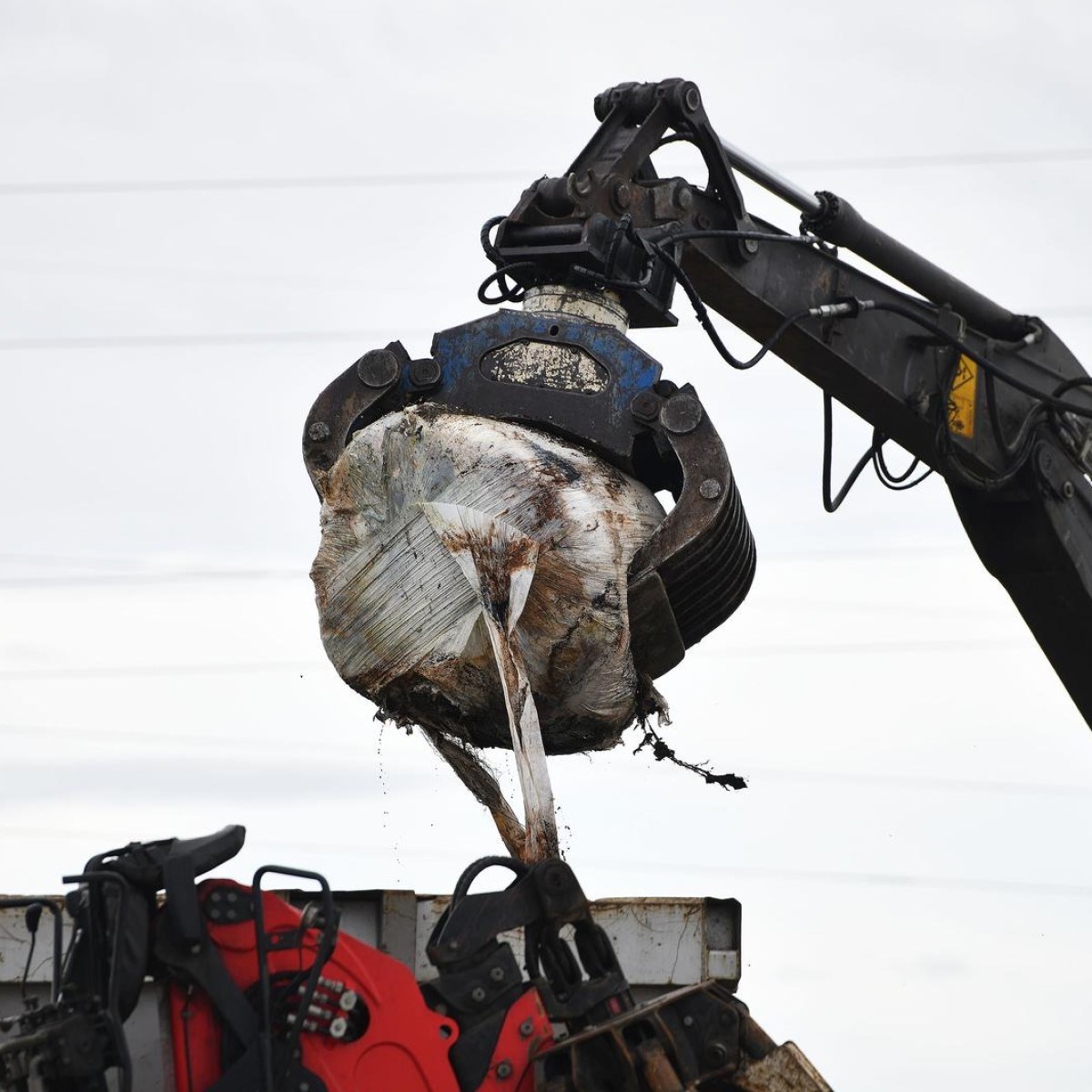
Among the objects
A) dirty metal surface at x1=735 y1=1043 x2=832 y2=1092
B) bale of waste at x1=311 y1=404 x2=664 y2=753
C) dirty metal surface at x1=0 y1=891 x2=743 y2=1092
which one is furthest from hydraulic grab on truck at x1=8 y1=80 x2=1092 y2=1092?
dirty metal surface at x1=0 y1=891 x2=743 y2=1092

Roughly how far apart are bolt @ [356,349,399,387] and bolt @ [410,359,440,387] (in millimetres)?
45

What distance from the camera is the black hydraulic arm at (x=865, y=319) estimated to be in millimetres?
5242

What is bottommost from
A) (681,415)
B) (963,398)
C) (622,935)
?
(622,935)

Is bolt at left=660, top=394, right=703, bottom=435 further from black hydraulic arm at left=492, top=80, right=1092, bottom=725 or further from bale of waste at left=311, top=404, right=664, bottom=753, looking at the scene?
black hydraulic arm at left=492, top=80, right=1092, bottom=725

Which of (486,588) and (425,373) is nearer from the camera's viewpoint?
(486,588)

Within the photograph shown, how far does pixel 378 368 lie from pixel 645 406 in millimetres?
709

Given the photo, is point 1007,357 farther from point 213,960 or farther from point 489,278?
point 213,960

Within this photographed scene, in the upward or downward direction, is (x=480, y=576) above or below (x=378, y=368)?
below

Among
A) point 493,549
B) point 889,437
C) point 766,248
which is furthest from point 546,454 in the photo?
point 889,437

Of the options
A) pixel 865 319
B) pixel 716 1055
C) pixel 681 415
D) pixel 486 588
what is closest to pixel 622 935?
pixel 716 1055

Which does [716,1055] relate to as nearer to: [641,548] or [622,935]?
[622,935]

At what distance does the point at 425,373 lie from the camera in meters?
5.17

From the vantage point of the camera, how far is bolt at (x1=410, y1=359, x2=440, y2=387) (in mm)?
5156

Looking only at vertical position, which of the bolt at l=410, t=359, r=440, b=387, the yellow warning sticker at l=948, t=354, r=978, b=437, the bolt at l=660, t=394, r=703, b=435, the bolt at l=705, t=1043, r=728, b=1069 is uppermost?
the yellow warning sticker at l=948, t=354, r=978, b=437
